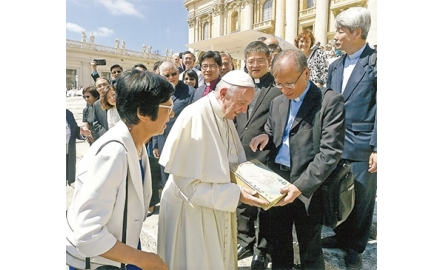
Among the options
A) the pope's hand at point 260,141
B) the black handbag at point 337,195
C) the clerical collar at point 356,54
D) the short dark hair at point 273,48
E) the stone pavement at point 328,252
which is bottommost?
the stone pavement at point 328,252

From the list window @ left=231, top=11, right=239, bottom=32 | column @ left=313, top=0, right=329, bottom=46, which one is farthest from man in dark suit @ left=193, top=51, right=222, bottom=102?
column @ left=313, top=0, right=329, bottom=46

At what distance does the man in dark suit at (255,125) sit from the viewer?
5.94 feet

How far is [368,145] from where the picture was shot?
1559mm

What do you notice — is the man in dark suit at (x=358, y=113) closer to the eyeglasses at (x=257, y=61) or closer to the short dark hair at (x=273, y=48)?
the eyeglasses at (x=257, y=61)

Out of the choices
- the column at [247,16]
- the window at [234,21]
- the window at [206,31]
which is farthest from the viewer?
the column at [247,16]

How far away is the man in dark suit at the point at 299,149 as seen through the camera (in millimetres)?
1317

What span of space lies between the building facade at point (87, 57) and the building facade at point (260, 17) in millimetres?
605

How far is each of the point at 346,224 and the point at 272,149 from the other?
74 centimetres

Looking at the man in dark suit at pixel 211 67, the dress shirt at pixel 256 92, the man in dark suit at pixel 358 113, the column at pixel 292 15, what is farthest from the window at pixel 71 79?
the column at pixel 292 15

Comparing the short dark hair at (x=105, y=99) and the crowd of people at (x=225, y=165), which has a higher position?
the short dark hair at (x=105, y=99)

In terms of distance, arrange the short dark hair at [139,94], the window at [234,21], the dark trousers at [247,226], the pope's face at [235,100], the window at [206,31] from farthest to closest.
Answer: the window at [234,21] → the window at [206,31] → the dark trousers at [247,226] → the pope's face at [235,100] → the short dark hair at [139,94]

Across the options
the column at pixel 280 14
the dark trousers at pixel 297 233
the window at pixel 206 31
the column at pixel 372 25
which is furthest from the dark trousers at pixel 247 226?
the column at pixel 280 14

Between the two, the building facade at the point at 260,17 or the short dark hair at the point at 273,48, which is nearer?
the building facade at the point at 260,17
